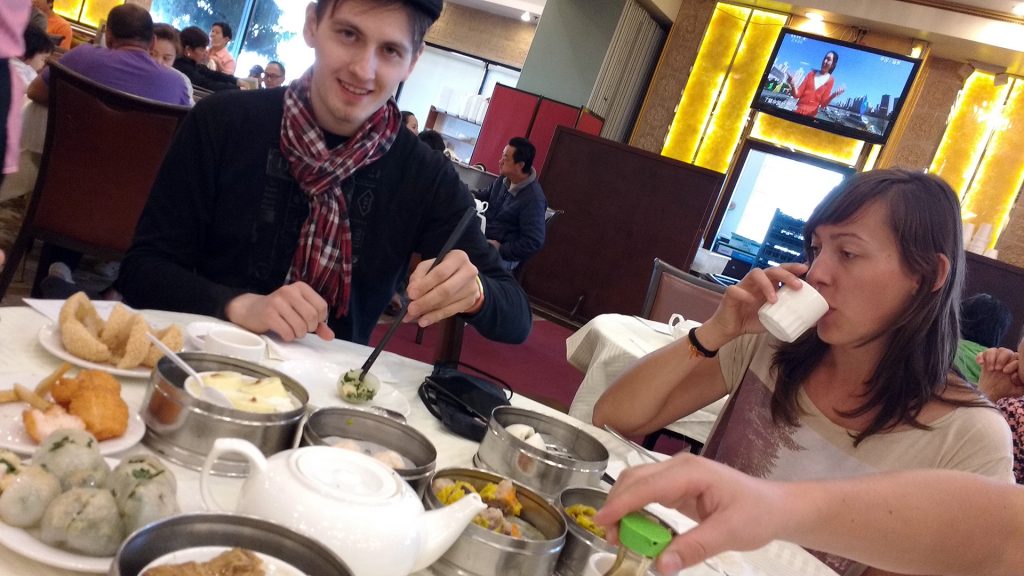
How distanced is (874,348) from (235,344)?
1.25 metres

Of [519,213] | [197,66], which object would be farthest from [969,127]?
[197,66]

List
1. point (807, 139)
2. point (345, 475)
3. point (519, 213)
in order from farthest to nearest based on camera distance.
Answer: point (807, 139) < point (519, 213) < point (345, 475)

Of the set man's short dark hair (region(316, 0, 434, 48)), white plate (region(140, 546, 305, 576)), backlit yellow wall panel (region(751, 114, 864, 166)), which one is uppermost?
backlit yellow wall panel (region(751, 114, 864, 166))

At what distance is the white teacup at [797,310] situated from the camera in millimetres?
1370

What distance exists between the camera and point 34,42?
387 centimetres

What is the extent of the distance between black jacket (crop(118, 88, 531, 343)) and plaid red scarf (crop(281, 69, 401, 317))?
0.04 metres

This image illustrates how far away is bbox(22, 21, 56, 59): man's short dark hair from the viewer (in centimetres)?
Result: 384

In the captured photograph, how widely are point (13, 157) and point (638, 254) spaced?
5697 millimetres

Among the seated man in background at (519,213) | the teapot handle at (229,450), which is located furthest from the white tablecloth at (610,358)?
the seated man in background at (519,213)

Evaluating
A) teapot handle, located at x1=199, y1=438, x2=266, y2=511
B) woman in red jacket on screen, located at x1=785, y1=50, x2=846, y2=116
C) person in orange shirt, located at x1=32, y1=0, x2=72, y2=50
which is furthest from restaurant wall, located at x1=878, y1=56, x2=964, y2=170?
teapot handle, located at x1=199, y1=438, x2=266, y2=511

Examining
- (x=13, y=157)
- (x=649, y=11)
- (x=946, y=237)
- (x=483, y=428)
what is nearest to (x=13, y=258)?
(x=13, y=157)

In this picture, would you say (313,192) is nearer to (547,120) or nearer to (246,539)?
(246,539)

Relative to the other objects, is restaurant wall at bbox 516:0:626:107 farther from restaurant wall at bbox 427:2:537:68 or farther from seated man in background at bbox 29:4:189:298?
seated man in background at bbox 29:4:189:298

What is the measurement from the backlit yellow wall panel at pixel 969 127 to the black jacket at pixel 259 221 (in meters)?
8.21
